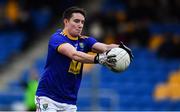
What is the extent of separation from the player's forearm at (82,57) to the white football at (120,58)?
0.23m

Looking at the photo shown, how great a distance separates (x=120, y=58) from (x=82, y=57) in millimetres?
447

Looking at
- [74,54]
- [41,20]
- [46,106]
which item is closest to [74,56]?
[74,54]

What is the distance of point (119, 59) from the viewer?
7238 mm

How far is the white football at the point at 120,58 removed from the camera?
725cm

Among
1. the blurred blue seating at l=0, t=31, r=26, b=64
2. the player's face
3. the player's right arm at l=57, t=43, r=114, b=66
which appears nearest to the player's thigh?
the player's right arm at l=57, t=43, r=114, b=66

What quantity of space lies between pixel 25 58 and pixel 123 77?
12.6 ft

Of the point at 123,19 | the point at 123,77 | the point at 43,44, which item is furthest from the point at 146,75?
the point at 43,44

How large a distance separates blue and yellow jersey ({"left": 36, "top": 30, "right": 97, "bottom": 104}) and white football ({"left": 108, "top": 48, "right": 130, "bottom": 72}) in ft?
2.33

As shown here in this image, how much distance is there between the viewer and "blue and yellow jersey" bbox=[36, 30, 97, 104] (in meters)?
7.82

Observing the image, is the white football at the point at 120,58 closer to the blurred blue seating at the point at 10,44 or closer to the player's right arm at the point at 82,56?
the player's right arm at the point at 82,56

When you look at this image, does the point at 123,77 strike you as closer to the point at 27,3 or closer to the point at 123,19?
the point at 123,19

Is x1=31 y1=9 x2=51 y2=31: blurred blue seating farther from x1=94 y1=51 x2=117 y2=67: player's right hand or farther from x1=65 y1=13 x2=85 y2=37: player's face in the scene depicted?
x1=94 y1=51 x2=117 y2=67: player's right hand

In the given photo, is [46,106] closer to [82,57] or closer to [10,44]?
[82,57]

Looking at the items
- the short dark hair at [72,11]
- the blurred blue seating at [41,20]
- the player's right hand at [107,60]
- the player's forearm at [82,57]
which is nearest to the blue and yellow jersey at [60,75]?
the short dark hair at [72,11]
